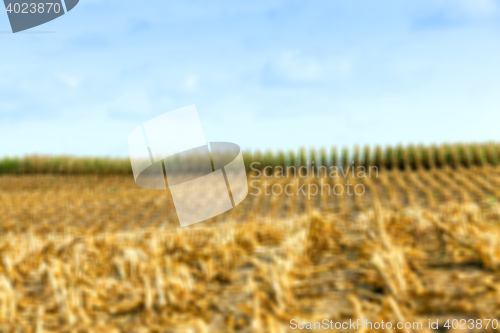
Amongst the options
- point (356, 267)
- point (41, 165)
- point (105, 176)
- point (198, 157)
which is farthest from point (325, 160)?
point (356, 267)

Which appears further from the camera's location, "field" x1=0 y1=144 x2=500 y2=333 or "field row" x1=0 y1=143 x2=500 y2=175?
"field row" x1=0 y1=143 x2=500 y2=175

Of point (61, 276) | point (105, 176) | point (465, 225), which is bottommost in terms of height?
point (105, 176)

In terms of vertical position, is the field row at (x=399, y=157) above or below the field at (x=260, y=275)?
below

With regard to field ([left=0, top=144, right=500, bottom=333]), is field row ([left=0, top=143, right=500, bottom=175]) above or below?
below

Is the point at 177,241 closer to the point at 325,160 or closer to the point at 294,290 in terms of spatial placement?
the point at 294,290

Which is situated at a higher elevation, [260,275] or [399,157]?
[260,275]

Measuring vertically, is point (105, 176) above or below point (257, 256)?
below

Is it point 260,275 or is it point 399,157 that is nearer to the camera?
point 260,275

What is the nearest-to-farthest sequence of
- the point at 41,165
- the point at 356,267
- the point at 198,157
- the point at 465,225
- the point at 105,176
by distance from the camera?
the point at 356,267 < the point at 465,225 < the point at 198,157 < the point at 105,176 < the point at 41,165

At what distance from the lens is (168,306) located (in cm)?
163

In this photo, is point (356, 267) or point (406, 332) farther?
point (356, 267)

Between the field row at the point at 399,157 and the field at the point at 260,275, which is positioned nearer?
the field at the point at 260,275

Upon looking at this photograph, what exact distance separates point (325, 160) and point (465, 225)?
540 inches

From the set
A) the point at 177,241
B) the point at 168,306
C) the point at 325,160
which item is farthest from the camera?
the point at 325,160
